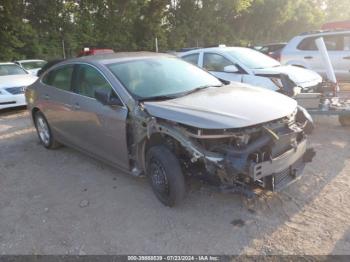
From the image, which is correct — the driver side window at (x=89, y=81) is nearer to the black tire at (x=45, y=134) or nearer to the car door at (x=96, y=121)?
the car door at (x=96, y=121)

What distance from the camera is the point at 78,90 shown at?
498cm

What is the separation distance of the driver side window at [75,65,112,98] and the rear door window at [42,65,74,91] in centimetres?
26

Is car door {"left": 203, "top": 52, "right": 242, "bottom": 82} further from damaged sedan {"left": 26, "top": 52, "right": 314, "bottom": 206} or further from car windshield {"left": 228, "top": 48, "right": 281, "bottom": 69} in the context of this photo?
damaged sedan {"left": 26, "top": 52, "right": 314, "bottom": 206}

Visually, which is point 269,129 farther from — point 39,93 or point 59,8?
point 59,8

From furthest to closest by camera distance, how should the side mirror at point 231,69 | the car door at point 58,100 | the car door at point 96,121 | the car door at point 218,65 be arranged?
the car door at point 218,65, the side mirror at point 231,69, the car door at point 58,100, the car door at point 96,121

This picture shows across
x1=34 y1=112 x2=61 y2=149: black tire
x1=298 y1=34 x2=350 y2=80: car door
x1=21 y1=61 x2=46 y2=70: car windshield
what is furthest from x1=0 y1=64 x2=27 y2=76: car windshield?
x1=298 y1=34 x2=350 y2=80: car door

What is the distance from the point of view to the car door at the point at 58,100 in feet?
17.1

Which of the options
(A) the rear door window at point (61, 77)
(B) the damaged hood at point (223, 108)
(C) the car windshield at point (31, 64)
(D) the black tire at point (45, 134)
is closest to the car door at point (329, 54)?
(B) the damaged hood at point (223, 108)

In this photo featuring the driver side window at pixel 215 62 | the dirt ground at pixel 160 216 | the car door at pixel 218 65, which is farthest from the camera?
the driver side window at pixel 215 62

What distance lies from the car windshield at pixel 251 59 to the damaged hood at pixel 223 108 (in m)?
3.35

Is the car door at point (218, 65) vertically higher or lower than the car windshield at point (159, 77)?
lower

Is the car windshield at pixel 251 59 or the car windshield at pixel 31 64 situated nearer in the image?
the car windshield at pixel 251 59

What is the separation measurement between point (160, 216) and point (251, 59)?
496cm

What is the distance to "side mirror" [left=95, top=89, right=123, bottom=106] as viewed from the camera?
4.19 metres
